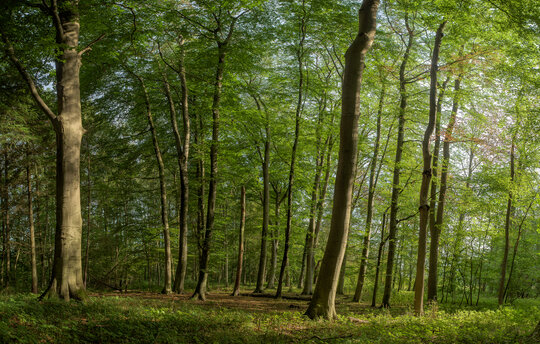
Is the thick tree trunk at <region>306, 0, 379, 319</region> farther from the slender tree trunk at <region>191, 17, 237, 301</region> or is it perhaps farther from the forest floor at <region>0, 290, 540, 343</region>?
the slender tree trunk at <region>191, 17, 237, 301</region>

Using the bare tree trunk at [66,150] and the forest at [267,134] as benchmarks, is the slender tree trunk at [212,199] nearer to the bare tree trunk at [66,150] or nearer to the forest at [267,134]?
the forest at [267,134]

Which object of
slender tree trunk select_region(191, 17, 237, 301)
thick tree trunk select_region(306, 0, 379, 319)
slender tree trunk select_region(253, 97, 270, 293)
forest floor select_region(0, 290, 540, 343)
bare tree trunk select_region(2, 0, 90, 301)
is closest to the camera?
forest floor select_region(0, 290, 540, 343)

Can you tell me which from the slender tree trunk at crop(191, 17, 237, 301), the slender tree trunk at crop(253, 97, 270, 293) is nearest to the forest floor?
the slender tree trunk at crop(191, 17, 237, 301)

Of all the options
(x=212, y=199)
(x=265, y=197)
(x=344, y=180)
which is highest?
(x=344, y=180)

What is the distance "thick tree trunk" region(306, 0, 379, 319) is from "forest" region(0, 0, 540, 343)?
3cm

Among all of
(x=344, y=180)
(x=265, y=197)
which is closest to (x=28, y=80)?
(x=344, y=180)

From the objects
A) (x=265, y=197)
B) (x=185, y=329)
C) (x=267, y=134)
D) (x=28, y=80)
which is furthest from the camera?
(x=265, y=197)

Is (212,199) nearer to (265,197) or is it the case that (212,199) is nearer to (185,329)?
(265,197)

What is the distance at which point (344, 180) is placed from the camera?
7.46 metres

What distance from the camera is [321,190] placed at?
2061cm

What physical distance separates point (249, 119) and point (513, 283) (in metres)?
17.3

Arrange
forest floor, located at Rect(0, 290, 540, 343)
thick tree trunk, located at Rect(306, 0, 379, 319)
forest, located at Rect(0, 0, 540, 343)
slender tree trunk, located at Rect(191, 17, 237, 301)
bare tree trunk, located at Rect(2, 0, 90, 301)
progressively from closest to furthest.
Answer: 1. forest floor, located at Rect(0, 290, 540, 343)
2. forest, located at Rect(0, 0, 540, 343)
3. bare tree trunk, located at Rect(2, 0, 90, 301)
4. thick tree trunk, located at Rect(306, 0, 379, 319)
5. slender tree trunk, located at Rect(191, 17, 237, 301)

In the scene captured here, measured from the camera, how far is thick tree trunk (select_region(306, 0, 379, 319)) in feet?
24.2

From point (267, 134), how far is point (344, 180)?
844 centimetres
